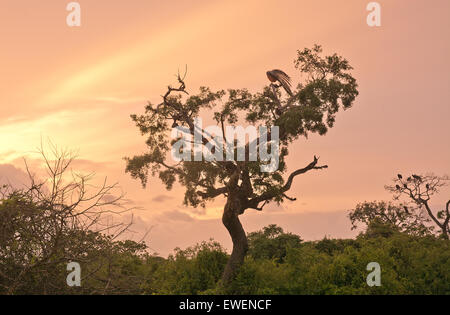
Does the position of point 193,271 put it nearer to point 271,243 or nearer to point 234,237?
point 234,237

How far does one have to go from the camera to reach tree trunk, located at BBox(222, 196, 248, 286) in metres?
19.3

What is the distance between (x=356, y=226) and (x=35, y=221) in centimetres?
3933

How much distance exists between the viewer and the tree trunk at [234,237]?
19.3m

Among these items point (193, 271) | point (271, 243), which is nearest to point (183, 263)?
point (193, 271)

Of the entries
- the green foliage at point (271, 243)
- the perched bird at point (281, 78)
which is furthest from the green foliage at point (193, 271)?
the green foliage at point (271, 243)

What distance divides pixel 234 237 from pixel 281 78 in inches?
262

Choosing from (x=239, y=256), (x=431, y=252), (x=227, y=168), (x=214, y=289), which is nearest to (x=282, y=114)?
(x=227, y=168)

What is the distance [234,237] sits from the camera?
20.0 m

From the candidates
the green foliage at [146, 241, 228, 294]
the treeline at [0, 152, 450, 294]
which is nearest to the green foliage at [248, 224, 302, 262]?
the treeline at [0, 152, 450, 294]

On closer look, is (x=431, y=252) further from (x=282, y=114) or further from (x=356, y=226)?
(x=356, y=226)

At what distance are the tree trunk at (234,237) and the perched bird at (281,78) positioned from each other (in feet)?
16.7

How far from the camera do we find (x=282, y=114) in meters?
21.0

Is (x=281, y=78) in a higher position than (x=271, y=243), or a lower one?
higher
